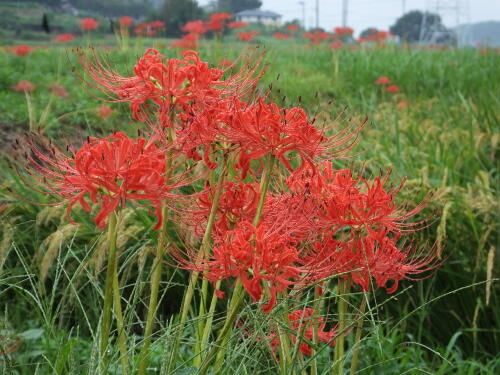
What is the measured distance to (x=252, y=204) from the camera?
1.51 m

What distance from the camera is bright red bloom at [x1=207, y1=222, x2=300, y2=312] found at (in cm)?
128

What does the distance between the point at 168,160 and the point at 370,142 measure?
10.0 ft

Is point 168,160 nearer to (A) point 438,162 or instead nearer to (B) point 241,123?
(B) point 241,123

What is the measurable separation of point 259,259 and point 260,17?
10128mm

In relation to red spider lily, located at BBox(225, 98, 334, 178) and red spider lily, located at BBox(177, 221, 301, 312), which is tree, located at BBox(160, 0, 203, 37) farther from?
red spider lily, located at BBox(177, 221, 301, 312)

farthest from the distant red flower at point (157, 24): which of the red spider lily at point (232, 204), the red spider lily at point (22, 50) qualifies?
the red spider lily at point (232, 204)

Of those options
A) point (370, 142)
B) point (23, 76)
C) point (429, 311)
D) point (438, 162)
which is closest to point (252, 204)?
point (429, 311)

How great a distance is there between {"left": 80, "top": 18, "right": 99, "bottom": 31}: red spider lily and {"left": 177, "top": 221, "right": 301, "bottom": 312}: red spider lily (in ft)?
22.1

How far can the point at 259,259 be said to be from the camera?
1.28 meters

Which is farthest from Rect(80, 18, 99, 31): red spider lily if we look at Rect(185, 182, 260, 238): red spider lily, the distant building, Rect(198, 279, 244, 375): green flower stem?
Rect(198, 279, 244, 375): green flower stem

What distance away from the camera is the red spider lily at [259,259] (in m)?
1.29

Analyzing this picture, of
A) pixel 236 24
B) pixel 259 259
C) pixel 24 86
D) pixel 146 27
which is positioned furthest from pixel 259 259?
pixel 236 24

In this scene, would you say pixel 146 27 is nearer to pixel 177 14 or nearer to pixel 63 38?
pixel 177 14

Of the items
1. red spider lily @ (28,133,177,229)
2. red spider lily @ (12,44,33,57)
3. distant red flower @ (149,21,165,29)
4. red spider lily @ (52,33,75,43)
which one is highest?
distant red flower @ (149,21,165,29)
